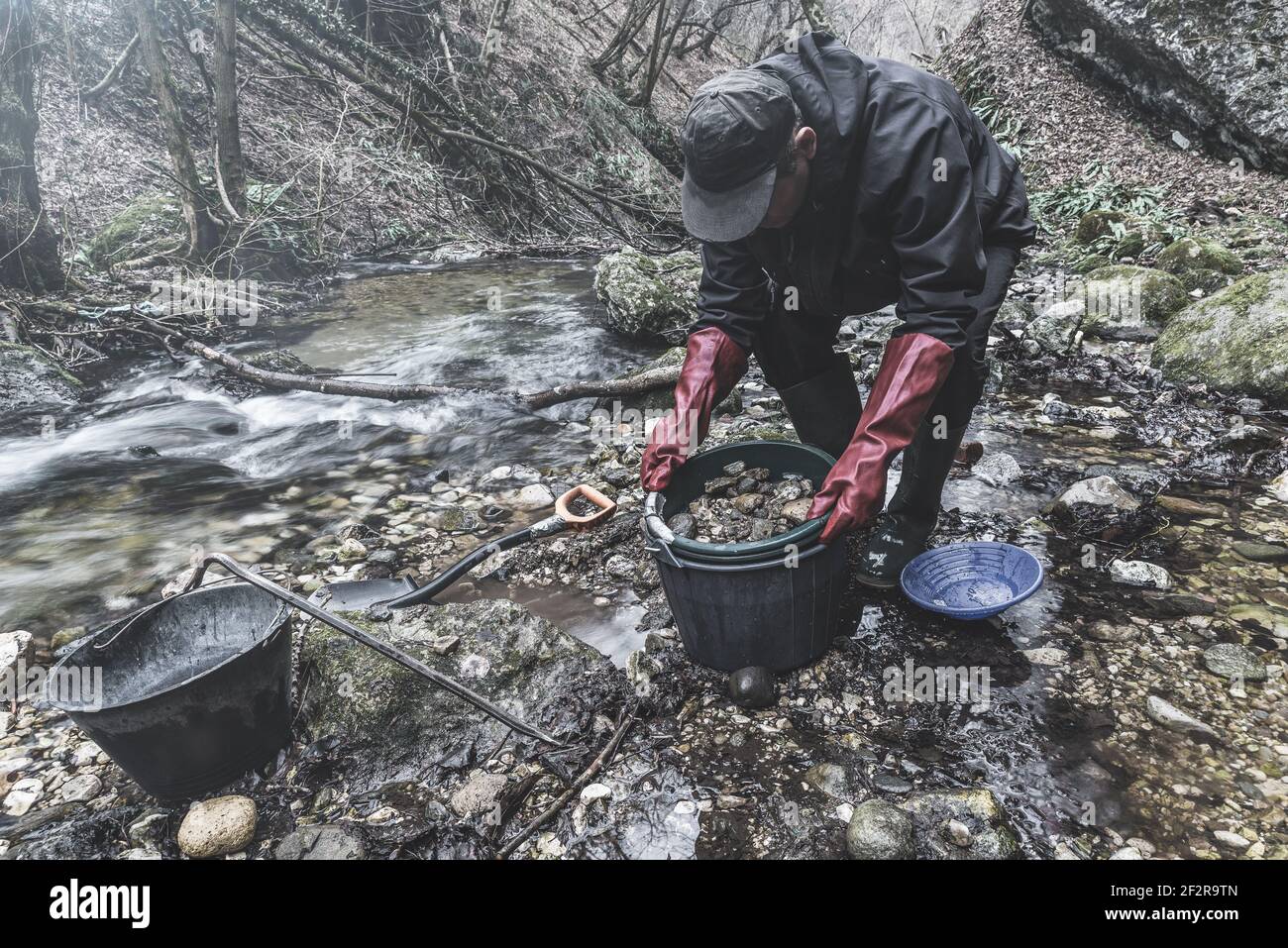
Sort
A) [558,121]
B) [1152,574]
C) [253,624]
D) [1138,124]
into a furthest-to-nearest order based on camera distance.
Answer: [558,121] < [1138,124] < [1152,574] < [253,624]

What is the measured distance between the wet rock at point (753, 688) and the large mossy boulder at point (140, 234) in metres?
7.59

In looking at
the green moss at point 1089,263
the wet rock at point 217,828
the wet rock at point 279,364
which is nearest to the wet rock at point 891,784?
the wet rock at point 217,828

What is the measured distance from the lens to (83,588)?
3184 mm

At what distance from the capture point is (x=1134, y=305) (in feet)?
18.1

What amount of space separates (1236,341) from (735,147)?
13.2 ft

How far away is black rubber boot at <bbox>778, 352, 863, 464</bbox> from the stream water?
1847mm

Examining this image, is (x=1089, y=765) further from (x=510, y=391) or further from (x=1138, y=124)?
(x=1138, y=124)

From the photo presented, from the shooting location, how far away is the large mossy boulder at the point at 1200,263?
5.88 metres

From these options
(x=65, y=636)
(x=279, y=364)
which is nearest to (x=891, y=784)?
(x=65, y=636)

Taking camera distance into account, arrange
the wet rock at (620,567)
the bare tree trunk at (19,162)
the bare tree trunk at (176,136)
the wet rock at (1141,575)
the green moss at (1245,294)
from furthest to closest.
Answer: the bare tree trunk at (176,136) < the bare tree trunk at (19,162) < the green moss at (1245,294) < the wet rock at (620,567) < the wet rock at (1141,575)

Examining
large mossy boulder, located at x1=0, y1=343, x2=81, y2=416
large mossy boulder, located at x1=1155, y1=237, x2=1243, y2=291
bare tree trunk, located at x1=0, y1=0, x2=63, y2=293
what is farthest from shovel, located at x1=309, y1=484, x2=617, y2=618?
large mossy boulder, located at x1=1155, y1=237, x2=1243, y2=291

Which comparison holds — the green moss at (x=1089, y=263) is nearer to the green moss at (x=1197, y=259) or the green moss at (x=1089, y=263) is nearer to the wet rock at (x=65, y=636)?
the green moss at (x=1197, y=259)

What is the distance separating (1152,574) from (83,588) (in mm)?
4377
